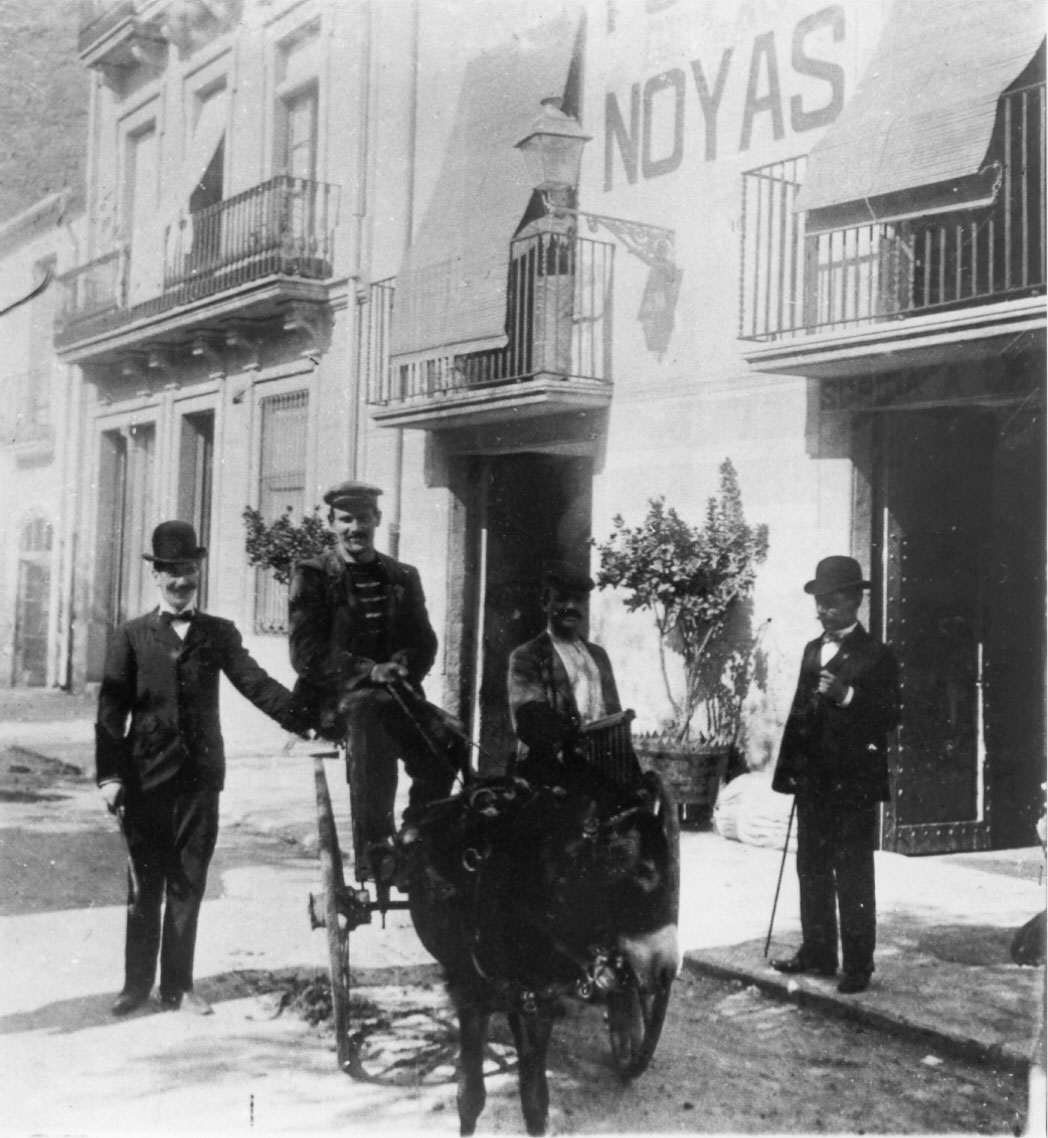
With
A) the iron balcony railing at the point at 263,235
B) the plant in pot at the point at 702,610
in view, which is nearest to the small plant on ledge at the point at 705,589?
the plant in pot at the point at 702,610

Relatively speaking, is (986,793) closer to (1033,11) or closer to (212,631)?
(1033,11)

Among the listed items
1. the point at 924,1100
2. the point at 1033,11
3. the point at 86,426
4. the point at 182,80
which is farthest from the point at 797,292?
the point at 86,426

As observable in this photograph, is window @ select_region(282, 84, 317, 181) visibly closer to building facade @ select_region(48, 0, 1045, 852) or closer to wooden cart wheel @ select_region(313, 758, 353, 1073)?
building facade @ select_region(48, 0, 1045, 852)

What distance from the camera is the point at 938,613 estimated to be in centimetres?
773

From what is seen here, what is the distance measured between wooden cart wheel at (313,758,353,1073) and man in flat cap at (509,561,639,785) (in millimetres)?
675

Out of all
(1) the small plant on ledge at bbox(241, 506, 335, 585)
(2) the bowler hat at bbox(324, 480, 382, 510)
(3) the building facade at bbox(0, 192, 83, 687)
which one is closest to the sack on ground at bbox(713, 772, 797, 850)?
(2) the bowler hat at bbox(324, 480, 382, 510)

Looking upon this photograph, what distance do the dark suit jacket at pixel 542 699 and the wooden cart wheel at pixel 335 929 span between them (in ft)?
2.30

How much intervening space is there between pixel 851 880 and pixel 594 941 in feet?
6.32

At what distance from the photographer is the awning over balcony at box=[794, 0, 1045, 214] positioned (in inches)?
265

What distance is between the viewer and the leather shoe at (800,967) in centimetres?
503

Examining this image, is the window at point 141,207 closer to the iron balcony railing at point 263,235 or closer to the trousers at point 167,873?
the iron balcony railing at point 263,235

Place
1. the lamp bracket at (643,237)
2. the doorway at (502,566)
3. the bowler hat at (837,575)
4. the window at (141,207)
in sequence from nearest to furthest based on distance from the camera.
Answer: the bowler hat at (837,575) → the lamp bracket at (643,237) → the doorway at (502,566) → the window at (141,207)

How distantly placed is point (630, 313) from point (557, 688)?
5613mm

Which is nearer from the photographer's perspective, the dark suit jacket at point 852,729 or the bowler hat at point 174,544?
the bowler hat at point 174,544
